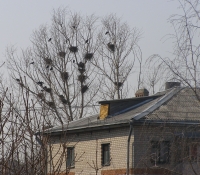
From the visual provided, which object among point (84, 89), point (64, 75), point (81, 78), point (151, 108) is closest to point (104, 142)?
point (151, 108)

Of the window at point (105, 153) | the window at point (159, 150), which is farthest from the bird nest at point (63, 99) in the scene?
the window at point (159, 150)

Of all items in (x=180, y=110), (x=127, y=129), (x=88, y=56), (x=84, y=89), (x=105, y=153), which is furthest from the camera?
(x=88, y=56)

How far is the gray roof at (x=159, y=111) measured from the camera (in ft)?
74.8

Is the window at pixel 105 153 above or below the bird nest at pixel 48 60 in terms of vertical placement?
below

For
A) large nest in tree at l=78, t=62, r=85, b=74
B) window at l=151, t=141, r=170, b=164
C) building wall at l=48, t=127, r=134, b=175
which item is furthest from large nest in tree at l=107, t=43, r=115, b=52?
window at l=151, t=141, r=170, b=164

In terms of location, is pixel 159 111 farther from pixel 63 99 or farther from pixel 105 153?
pixel 63 99

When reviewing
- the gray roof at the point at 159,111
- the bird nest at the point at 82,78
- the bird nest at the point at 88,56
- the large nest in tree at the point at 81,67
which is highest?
the bird nest at the point at 88,56

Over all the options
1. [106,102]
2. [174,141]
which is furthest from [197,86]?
[106,102]

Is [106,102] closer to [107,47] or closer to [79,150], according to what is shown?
[79,150]

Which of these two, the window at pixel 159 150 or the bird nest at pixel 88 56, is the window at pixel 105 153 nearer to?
the window at pixel 159 150

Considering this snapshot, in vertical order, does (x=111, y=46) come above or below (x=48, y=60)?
above

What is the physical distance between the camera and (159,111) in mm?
23438

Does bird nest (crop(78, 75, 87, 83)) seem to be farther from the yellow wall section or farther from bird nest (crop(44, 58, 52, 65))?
the yellow wall section

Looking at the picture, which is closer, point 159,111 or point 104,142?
point 159,111
